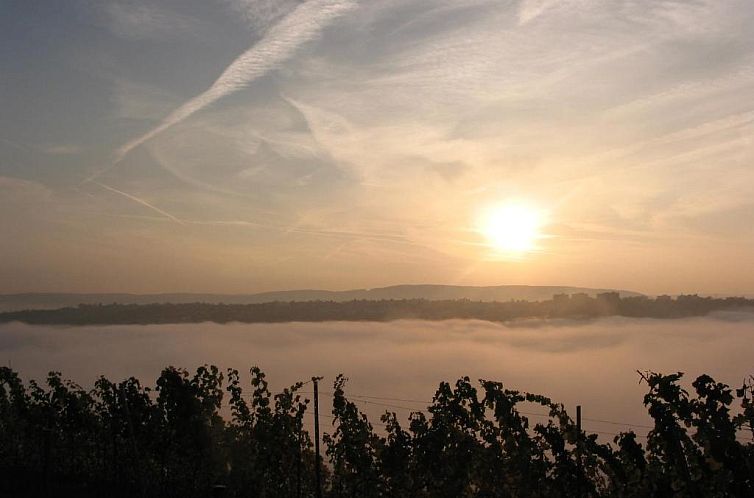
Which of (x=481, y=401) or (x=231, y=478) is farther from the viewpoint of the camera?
(x=231, y=478)

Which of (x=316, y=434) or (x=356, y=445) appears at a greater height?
(x=316, y=434)

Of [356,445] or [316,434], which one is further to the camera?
[356,445]

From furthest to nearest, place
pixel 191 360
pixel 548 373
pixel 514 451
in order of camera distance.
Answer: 1. pixel 548 373
2. pixel 191 360
3. pixel 514 451

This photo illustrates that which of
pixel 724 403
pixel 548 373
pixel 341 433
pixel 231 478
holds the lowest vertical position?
pixel 548 373

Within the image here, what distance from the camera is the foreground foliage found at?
11211 mm

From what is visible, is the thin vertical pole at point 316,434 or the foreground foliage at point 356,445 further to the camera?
the thin vertical pole at point 316,434

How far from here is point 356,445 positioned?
1543 centimetres

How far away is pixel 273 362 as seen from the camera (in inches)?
7018

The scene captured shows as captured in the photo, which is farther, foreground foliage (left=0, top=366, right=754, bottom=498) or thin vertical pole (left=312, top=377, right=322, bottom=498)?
thin vertical pole (left=312, top=377, right=322, bottom=498)

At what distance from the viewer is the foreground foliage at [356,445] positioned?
1121 cm

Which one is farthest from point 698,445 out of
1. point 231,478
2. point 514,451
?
point 231,478

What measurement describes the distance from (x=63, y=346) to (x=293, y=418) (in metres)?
203

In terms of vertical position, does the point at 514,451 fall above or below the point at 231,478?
above

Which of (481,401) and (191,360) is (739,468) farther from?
(191,360)
